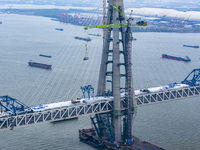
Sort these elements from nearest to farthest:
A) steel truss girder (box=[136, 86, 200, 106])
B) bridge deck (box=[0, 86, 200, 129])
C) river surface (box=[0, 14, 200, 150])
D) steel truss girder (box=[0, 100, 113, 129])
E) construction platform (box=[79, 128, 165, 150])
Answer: steel truss girder (box=[0, 100, 113, 129]), bridge deck (box=[0, 86, 200, 129]), construction platform (box=[79, 128, 165, 150]), river surface (box=[0, 14, 200, 150]), steel truss girder (box=[136, 86, 200, 106])

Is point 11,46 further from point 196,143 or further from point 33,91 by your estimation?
point 196,143

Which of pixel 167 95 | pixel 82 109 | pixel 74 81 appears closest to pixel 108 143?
pixel 82 109

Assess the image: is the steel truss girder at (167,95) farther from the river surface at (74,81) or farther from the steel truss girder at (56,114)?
the steel truss girder at (56,114)

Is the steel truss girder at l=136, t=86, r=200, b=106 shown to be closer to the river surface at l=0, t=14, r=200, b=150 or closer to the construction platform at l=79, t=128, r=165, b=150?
the river surface at l=0, t=14, r=200, b=150

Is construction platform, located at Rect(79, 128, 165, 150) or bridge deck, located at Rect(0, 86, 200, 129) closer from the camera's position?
bridge deck, located at Rect(0, 86, 200, 129)

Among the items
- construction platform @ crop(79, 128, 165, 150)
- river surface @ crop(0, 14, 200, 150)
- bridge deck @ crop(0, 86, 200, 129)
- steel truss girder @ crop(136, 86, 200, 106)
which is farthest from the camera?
steel truss girder @ crop(136, 86, 200, 106)

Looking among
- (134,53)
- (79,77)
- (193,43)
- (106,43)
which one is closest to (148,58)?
(134,53)

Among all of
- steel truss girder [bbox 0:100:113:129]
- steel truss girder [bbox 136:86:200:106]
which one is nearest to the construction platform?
steel truss girder [bbox 0:100:113:129]

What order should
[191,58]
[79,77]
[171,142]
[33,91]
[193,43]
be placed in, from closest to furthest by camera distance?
[171,142] → [33,91] → [79,77] → [191,58] → [193,43]
